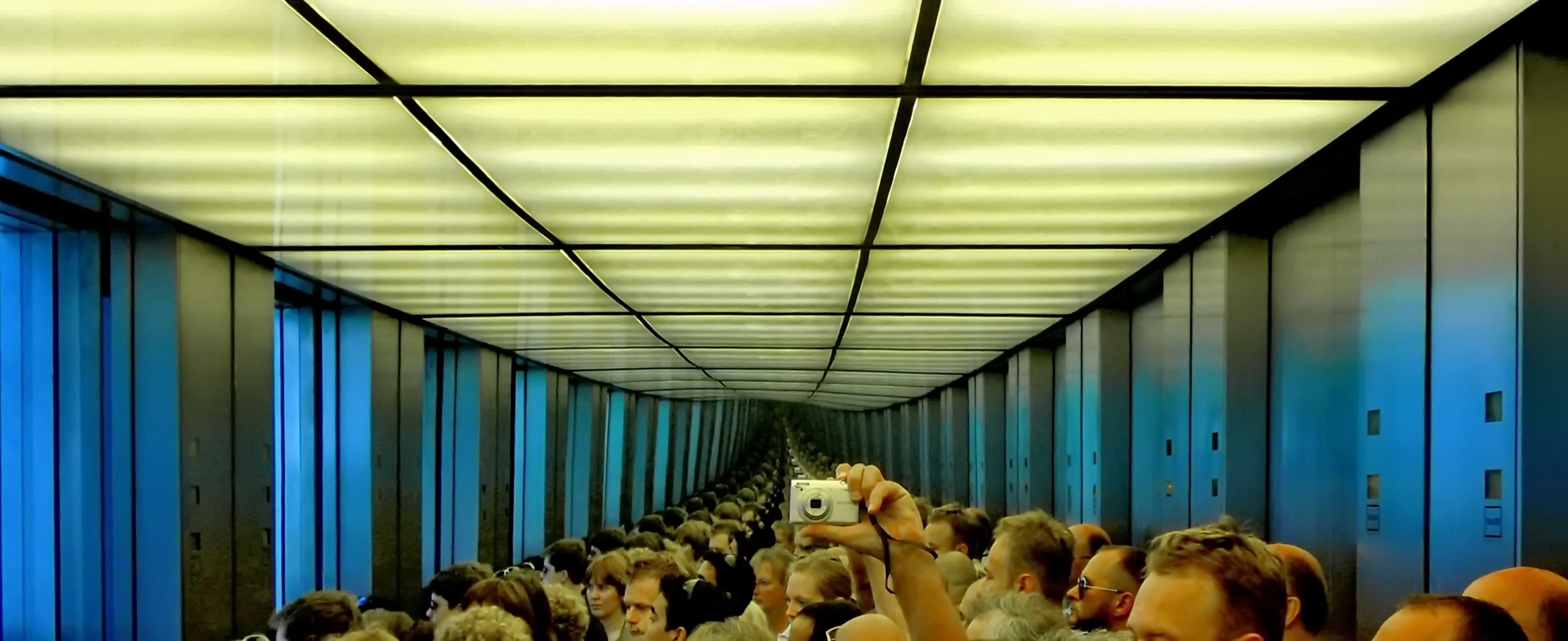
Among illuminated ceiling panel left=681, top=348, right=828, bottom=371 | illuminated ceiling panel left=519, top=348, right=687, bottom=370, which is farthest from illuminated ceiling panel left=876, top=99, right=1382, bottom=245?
illuminated ceiling panel left=519, top=348, right=687, bottom=370

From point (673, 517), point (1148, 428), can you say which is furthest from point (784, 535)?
point (673, 517)

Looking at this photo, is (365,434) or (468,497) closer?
(365,434)

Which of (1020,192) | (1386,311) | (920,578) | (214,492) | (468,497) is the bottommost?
(468,497)

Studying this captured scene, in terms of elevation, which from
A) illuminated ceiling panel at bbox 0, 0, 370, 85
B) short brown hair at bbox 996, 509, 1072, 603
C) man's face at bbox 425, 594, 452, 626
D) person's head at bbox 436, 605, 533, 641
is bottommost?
man's face at bbox 425, 594, 452, 626

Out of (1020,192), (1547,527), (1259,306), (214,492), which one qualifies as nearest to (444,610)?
(214,492)

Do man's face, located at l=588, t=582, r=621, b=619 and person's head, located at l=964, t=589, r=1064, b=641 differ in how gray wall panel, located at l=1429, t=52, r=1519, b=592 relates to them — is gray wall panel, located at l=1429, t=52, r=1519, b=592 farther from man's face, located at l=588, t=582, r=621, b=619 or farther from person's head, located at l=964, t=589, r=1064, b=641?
man's face, located at l=588, t=582, r=621, b=619

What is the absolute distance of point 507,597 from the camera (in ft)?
24.4

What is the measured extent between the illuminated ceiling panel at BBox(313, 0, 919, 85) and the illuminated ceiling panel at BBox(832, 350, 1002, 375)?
12550 mm

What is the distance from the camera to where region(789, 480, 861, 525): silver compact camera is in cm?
314

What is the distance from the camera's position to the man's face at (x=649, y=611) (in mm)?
6891

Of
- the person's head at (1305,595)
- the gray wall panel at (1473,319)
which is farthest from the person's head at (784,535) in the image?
the person's head at (1305,595)

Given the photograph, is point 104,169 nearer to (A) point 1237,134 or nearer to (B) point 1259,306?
(A) point 1237,134

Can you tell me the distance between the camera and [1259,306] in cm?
884

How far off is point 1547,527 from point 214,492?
7.51m
